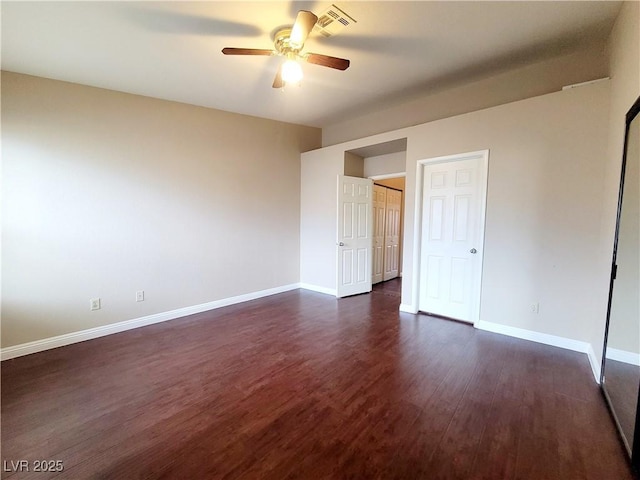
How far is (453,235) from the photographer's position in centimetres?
364

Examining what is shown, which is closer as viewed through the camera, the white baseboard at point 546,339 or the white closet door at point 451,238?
the white baseboard at point 546,339

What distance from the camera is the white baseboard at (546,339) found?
2541mm

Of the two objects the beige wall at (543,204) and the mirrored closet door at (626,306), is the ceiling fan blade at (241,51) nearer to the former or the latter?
the beige wall at (543,204)

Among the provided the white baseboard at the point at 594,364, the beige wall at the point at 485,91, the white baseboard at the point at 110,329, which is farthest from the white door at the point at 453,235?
the white baseboard at the point at 110,329

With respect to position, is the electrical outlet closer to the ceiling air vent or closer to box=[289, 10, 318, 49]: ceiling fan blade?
box=[289, 10, 318, 49]: ceiling fan blade

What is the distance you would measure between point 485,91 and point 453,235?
1934 millimetres

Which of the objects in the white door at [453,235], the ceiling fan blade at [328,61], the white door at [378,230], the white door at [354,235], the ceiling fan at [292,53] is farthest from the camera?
the white door at [378,230]

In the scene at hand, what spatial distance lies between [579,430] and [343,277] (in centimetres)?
331

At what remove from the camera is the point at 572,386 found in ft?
7.30

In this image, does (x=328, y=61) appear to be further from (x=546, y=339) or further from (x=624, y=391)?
→ (x=546, y=339)

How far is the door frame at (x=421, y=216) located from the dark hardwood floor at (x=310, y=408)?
586 millimetres

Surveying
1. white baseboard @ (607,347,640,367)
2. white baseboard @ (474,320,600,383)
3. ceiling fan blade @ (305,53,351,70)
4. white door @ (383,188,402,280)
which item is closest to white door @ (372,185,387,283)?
white door @ (383,188,402,280)

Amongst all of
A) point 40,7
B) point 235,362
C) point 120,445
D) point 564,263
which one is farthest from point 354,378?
point 40,7

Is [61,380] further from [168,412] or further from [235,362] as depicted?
[235,362]
